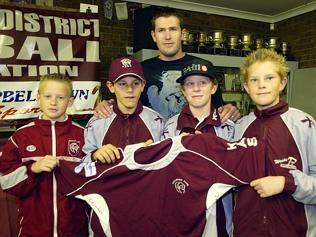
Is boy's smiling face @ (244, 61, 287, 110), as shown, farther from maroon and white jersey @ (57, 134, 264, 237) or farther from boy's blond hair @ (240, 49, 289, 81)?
maroon and white jersey @ (57, 134, 264, 237)

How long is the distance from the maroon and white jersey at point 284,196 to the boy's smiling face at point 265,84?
3.6 inches

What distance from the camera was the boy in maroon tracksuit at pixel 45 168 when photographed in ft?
4.57

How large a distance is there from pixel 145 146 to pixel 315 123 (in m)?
0.66

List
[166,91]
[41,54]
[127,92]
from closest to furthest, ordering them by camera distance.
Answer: [127,92] < [166,91] < [41,54]

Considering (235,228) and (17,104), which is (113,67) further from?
(17,104)

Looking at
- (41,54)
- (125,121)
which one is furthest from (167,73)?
(41,54)

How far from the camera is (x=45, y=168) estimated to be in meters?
1.33

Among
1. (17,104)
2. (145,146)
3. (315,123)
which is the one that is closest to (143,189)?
(145,146)

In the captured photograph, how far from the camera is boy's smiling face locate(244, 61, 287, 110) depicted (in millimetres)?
1318

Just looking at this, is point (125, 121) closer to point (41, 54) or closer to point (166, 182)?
point (166, 182)

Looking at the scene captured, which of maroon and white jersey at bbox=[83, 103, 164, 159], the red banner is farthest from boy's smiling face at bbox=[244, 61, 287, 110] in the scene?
the red banner

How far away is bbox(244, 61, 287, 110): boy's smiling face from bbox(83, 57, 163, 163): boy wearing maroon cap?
1.51ft

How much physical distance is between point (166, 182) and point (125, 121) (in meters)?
0.36

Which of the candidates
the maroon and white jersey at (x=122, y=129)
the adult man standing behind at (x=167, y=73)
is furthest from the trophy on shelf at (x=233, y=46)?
the maroon and white jersey at (x=122, y=129)
